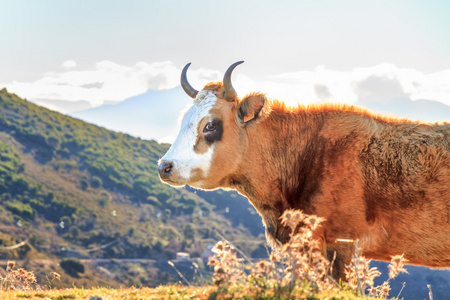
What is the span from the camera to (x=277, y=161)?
8.12 metres

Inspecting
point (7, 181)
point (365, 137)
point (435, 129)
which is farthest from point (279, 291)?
point (7, 181)

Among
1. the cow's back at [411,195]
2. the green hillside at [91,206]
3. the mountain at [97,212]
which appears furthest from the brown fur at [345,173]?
the green hillside at [91,206]

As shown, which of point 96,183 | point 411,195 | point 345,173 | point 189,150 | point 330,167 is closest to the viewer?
point 411,195

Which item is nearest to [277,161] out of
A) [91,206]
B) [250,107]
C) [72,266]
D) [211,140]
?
[250,107]

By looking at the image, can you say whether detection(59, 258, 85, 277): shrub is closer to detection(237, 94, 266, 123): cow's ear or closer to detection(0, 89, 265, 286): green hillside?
detection(0, 89, 265, 286): green hillside

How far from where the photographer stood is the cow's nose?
25.4ft

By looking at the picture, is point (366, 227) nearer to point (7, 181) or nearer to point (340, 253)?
point (340, 253)

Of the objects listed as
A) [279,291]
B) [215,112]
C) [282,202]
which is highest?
[215,112]

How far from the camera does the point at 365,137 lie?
7598mm

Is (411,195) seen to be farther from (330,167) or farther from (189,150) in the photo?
(189,150)

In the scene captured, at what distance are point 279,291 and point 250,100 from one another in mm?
3199

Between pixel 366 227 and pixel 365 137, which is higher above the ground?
pixel 365 137

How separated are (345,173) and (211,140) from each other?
2000mm

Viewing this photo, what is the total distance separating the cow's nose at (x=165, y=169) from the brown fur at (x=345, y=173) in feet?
2.13
